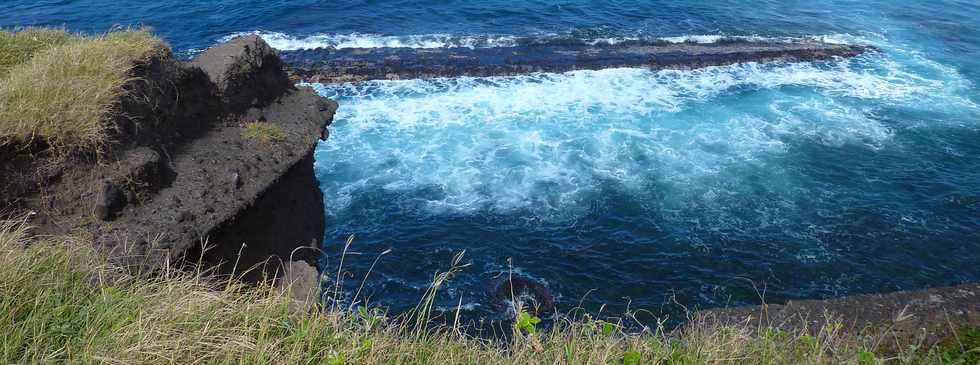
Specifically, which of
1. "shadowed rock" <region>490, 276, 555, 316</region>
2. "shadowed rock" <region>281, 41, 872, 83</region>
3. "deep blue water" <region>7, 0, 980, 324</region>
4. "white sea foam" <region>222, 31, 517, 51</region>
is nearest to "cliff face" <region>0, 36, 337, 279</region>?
"deep blue water" <region>7, 0, 980, 324</region>

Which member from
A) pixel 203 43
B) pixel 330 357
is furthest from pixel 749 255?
pixel 203 43

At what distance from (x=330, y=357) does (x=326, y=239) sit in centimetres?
1006

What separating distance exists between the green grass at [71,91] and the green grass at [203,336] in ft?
8.61

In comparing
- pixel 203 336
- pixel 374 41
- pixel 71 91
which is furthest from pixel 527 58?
pixel 203 336

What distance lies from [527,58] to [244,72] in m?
15.1

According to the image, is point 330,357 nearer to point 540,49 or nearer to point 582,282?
point 582,282

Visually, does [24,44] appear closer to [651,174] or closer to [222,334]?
[222,334]

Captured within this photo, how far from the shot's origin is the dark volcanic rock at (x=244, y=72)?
1041 cm

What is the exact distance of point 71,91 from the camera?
8172 mm

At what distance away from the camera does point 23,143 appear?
7.64m

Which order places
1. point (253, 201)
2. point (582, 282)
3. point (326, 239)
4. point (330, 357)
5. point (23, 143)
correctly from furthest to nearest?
point (326, 239) → point (582, 282) → point (253, 201) → point (23, 143) → point (330, 357)

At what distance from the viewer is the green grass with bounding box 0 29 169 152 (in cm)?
771

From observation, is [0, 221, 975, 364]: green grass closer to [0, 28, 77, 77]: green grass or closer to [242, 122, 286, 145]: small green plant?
[242, 122, 286, 145]: small green plant

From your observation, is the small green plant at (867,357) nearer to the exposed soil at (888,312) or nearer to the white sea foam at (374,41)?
the exposed soil at (888,312)
